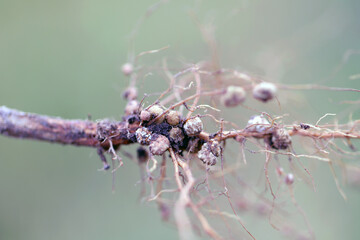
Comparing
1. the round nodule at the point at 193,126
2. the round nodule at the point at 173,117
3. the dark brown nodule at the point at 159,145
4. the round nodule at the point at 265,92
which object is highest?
the round nodule at the point at 173,117

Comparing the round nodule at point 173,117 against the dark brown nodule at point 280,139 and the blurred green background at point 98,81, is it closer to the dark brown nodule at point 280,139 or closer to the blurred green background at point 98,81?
the dark brown nodule at point 280,139

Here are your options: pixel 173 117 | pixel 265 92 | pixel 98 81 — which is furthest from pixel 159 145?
pixel 98 81

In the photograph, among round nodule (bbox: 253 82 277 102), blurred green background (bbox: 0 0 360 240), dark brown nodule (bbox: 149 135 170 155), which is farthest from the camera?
blurred green background (bbox: 0 0 360 240)

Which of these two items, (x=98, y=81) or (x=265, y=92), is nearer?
(x=265, y=92)

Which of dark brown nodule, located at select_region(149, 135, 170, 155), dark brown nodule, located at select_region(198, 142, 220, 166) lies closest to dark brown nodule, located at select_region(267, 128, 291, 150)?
dark brown nodule, located at select_region(198, 142, 220, 166)

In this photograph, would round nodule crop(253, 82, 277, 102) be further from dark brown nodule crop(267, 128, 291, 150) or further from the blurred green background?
the blurred green background

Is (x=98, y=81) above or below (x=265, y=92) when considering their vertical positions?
above

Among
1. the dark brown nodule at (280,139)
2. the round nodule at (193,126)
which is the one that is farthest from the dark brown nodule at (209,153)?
the dark brown nodule at (280,139)

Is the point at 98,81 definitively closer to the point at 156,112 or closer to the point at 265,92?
the point at 156,112
